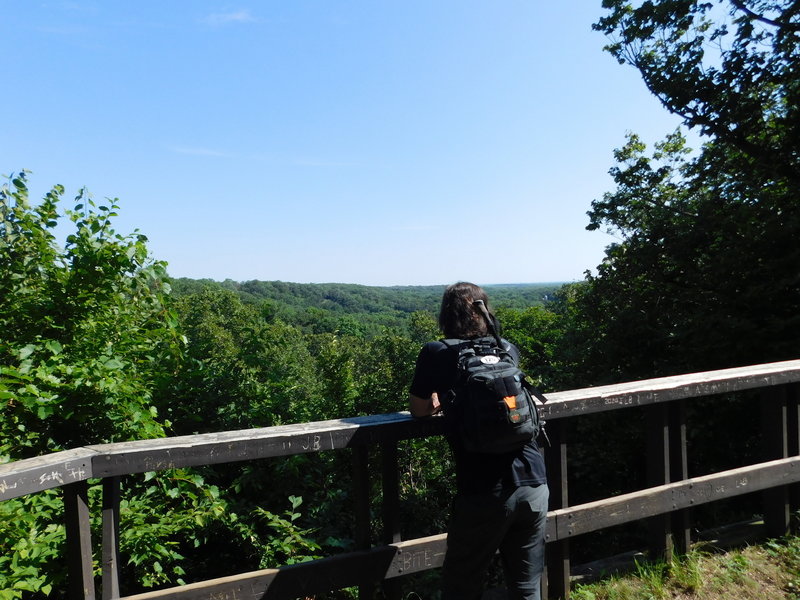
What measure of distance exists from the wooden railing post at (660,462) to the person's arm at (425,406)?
1.32 metres

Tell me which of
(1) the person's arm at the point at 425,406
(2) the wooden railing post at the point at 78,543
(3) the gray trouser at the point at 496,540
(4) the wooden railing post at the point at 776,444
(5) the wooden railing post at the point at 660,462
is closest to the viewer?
(2) the wooden railing post at the point at 78,543

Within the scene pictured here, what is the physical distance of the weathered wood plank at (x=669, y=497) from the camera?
2.70 metres

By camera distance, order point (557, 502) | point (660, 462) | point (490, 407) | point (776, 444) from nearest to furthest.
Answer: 1. point (490, 407)
2. point (557, 502)
3. point (660, 462)
4. point (776, 444)

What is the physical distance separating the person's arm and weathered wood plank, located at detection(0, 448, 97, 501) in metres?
1.13

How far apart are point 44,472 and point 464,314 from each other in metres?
1.53

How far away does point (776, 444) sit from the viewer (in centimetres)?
333

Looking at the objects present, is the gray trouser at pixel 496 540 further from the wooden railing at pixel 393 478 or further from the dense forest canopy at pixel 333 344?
the dense forest canopy at pixel 333 344

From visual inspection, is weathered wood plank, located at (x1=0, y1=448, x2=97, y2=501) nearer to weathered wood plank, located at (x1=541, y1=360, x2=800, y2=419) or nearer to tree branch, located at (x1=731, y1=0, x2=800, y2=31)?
weathered wood plank, located at (x1=541, y1=360, x2=800, y2=419)

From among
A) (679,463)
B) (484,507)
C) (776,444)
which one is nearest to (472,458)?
(484,507)

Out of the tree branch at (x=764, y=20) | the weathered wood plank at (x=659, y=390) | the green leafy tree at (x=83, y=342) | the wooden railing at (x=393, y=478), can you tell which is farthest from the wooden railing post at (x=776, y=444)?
the tree branch at (x=764, y=20)

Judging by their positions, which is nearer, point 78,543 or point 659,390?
point 78,543

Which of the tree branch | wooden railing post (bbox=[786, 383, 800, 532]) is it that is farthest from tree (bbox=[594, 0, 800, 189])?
wooden railing post (bbox=[786, 383, 800, 532])

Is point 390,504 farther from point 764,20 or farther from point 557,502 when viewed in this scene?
point 764,20

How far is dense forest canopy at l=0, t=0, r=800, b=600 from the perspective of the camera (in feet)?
11.4
